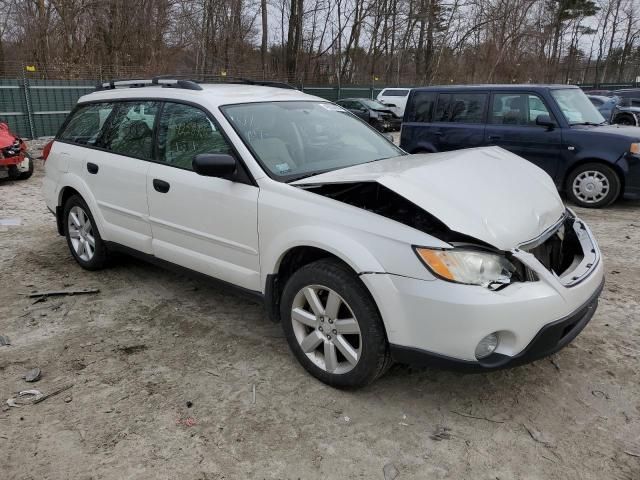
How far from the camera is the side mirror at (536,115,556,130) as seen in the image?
785 cm

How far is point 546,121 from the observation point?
7852 mm

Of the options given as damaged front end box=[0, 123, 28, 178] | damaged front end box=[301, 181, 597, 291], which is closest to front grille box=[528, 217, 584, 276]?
damaged front end box=[301, 181, 597, 291]

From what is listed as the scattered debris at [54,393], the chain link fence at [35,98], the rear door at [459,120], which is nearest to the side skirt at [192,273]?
the scattered debris at [54,393]

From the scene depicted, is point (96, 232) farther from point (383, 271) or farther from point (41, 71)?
point (41, 71)

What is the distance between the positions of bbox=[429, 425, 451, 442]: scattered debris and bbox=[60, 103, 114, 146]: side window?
371cm

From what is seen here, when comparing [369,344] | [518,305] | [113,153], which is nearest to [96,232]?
[113,153]

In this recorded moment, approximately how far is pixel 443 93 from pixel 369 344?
23.0 ft

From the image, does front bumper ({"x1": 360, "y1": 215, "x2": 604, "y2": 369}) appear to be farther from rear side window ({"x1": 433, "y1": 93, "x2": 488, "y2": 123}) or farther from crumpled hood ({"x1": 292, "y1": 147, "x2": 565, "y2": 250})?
rear side window ({"x1": 433, "y1": 93, "x2": 488, "y2": 123})

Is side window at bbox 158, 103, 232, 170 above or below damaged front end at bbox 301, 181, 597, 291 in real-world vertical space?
above

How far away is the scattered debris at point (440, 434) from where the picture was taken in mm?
2658

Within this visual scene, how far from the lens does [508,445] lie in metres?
2.60

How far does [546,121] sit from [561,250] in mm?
5264

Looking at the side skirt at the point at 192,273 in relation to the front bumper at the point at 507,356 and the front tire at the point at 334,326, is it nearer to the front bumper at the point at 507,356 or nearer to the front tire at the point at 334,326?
the front tire at the point at 334,326

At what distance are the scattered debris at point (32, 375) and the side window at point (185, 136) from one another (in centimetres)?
163
